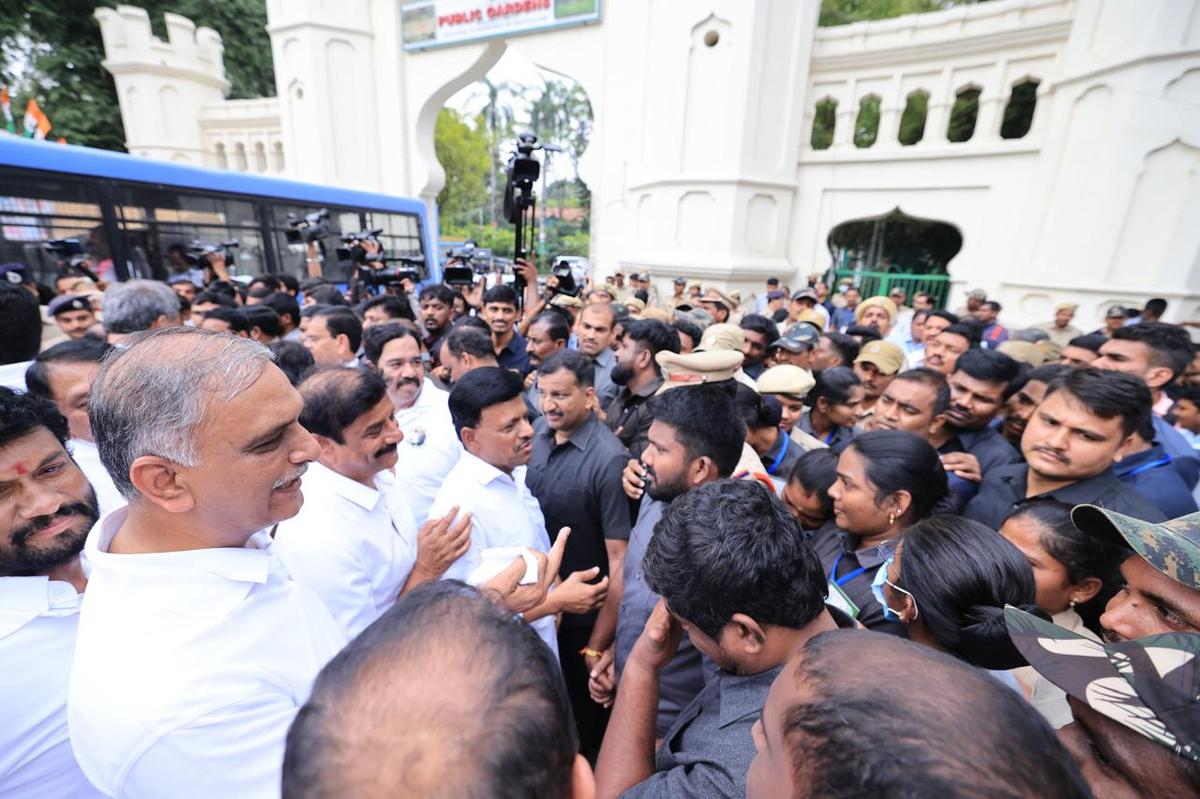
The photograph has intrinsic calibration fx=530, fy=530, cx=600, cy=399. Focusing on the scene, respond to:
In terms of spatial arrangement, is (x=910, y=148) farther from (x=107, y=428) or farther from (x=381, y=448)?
(x=107, y=428)

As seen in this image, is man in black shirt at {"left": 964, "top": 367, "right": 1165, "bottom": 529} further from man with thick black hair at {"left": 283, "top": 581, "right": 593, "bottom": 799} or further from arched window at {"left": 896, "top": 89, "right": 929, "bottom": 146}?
arched window at {"left": 896, "top": 89, "right": 929, "bottom": 146}

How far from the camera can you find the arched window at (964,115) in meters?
11.1

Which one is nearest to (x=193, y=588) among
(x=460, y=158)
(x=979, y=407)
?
(x=979, y=407)

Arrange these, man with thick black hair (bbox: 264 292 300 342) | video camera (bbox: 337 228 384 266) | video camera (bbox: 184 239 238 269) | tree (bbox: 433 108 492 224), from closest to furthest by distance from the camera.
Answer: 1. man with thick black hair (bbox: 264 292 300 342)
2. video camera (bbox: 184 239 238 269)
3. video camera (bbox: 337 228 384 266)
4. tree (bbox: 433 108 492 224)

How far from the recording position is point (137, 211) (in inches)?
240

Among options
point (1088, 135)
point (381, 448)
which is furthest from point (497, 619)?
point (1088, 135)

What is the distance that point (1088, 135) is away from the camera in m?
7.68

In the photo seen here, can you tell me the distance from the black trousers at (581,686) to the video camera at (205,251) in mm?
6346

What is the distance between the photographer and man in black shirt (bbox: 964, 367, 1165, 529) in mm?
1999

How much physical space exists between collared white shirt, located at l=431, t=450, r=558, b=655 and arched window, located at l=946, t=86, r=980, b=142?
43.5 feet

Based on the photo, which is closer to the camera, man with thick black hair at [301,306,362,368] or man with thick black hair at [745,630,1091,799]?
man with thick black hair at [745,630,1091,799]

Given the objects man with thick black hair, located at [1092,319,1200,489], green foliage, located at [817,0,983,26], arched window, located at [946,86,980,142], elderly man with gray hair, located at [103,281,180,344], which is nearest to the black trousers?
elderly man with gray hair, located at [103,281,180,344]

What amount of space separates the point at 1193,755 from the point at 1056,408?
1.83 metres

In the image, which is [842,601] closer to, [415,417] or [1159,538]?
[1159,538]
